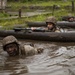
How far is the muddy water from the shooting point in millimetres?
6914

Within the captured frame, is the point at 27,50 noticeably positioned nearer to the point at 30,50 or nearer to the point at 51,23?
the point at 30,50

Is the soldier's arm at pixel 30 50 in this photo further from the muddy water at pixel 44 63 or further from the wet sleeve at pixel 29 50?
the muddy water at pixel 44 63

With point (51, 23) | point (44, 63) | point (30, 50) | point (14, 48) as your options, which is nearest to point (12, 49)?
point (14, 48)

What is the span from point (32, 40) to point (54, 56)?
3605 mm

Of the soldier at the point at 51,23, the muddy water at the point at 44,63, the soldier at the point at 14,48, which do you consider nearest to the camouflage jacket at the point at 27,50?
the soldier at the point at 14,48

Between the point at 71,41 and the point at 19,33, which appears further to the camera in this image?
the point at 19,33

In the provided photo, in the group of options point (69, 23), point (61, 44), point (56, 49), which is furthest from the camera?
point (69, 23)

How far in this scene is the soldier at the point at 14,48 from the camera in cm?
798

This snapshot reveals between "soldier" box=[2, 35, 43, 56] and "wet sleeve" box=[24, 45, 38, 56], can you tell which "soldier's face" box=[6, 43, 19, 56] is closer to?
"soldier" box=[2, 35, 43, 56]

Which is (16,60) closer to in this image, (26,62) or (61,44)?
(26,62)

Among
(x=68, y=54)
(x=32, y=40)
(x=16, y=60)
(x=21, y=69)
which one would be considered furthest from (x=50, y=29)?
(x=21, y=69)

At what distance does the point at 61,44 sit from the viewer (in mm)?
11164

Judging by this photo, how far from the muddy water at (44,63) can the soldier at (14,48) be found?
0.18 m

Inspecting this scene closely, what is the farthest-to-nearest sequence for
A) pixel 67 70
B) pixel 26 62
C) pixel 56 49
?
pixel 56 49, pixel 26 62, pixel 67 70
